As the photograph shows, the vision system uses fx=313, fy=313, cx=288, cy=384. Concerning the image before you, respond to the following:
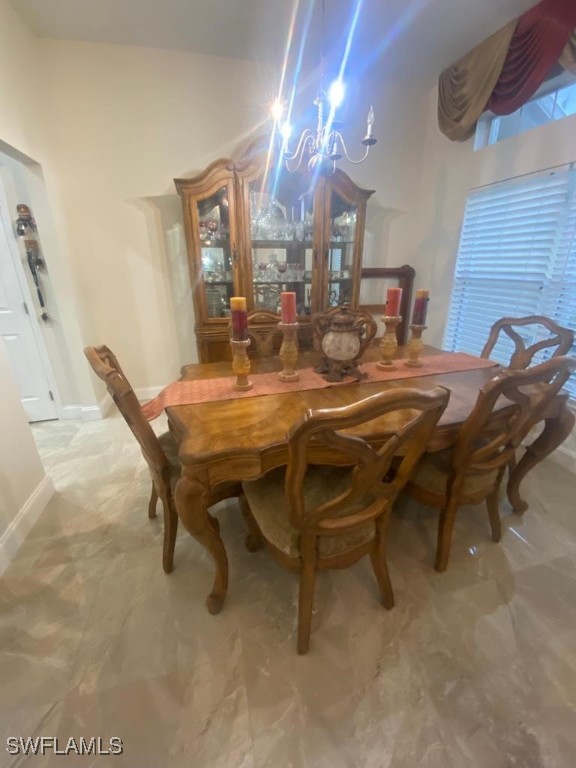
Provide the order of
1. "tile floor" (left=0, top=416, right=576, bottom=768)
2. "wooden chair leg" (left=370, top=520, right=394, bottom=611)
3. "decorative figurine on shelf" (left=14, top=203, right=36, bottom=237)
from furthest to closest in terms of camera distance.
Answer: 1. "decorative figurine on shelf" (left=14, top=203, right=36, bottom=237)
2. "wooden chair leg" (left=370, top=520, right=394, bottom=611)
3. "tile floor" (left=0, top=416, right=576, bottom=768)

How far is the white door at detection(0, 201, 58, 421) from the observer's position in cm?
225

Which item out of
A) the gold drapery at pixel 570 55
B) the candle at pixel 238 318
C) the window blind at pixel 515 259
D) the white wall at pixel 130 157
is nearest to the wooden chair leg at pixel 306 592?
the candle at pixel 238 318

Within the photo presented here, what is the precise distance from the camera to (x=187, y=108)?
8.00ft

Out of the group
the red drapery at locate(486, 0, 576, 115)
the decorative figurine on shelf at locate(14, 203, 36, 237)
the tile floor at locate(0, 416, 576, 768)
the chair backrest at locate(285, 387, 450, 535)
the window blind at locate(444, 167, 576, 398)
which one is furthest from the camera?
the decorative figurine on shelf at locate(14, 203, 36, 237)

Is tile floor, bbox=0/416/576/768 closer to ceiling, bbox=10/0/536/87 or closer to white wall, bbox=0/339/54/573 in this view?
white wall, bbox=0/339/54/573

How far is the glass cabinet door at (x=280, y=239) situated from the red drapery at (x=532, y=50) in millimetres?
1400

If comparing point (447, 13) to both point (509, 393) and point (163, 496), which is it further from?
point (163, 496)

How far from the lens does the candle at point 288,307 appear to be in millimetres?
1276

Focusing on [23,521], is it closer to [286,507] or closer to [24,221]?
[286,507]

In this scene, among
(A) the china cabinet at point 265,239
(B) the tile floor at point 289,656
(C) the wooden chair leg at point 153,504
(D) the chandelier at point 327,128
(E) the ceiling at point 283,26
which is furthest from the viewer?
(A) the china cabinet at point 265,239

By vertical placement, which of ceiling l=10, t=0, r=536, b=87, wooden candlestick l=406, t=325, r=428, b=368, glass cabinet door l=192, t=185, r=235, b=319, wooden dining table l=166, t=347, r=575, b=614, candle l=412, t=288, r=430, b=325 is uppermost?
ceiling l=10, t=0, r=536, b=87

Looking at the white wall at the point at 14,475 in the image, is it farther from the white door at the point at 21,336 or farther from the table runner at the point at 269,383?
the white door at the point at 21,336

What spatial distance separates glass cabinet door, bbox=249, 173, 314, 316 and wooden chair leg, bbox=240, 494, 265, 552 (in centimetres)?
177

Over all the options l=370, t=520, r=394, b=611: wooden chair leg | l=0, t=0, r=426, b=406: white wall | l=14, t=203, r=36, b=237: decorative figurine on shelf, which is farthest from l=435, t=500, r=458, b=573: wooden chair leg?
l=14, t=203, r=36, b=237: decorative figurine on shelf
